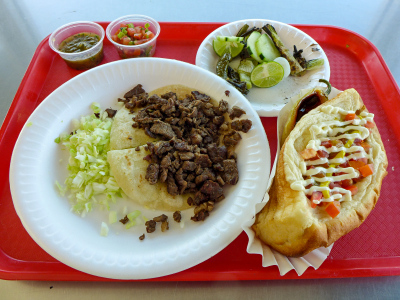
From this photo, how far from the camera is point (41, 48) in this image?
11.0 ft

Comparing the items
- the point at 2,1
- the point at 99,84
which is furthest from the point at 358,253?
the point at 2,1

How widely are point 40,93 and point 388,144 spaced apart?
3.78 m

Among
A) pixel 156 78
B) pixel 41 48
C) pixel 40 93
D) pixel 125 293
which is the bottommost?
pixel 125 293

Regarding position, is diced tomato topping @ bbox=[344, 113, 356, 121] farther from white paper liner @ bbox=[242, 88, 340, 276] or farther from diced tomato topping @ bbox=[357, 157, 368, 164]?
white paper liner @ bbox=[242, 88, 340, 276]

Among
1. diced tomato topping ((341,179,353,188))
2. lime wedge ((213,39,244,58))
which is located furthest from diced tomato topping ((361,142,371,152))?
lime wedge ((213,39,244,58))

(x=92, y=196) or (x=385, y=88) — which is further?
(x=385, y=88)

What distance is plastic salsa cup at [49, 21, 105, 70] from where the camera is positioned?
3.10 metres

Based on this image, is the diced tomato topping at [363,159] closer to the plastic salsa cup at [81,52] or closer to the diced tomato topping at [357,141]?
the diced tomato topping at [357,141]

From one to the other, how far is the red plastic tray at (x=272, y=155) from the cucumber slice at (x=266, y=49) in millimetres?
698

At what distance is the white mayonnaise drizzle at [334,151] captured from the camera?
1909mm

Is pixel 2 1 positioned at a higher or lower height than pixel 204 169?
lower

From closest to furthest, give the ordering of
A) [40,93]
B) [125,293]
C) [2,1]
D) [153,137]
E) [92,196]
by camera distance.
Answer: [125,293]
[92,196]
[153,137]
[40,93]
[2,1]

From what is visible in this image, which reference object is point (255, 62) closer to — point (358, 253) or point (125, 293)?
point (358, 253)

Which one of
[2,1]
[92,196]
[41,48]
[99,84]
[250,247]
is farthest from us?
[2,1]
